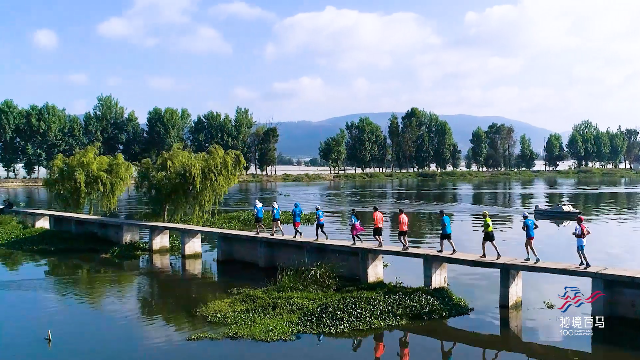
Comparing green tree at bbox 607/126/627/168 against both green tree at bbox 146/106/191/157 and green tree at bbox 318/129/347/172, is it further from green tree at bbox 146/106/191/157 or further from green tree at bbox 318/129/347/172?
green tree at bbox 146/106/191/157

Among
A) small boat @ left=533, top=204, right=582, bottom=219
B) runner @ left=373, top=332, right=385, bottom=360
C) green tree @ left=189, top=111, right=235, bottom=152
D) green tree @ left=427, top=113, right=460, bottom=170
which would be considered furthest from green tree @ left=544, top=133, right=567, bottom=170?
runner @ left=373, top=332, right=385, bottom=360

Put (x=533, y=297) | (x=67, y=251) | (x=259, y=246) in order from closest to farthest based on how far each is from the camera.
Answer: (x=533, y=297) < (x=259, y=246) < (x=67, y=251)

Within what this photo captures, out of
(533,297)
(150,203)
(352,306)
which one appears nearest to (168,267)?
(150,203)

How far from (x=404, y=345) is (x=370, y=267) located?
612 cm

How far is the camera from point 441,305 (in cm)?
2069

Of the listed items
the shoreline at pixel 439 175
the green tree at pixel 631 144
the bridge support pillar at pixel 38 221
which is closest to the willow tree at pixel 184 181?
the bridge support pillar at pixel 38 221

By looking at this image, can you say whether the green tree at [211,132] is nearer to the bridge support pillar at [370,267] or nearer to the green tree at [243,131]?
the green tree at [243,131]

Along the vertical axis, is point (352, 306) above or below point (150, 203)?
below

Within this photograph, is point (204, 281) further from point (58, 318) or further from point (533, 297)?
point (533, 297)

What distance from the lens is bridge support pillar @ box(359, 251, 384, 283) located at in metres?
23.8

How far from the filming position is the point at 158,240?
34344 mm

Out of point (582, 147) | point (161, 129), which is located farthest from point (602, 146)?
point (161, 129)

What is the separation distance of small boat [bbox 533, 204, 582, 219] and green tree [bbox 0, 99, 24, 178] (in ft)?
315

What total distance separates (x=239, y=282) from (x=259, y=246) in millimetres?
3354
